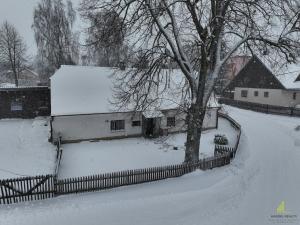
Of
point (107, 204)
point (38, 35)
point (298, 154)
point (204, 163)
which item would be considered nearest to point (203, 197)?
point (204, 163)

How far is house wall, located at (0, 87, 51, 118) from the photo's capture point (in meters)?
27.2

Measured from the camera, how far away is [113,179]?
490 inches

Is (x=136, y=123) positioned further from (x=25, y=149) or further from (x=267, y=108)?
(x=267, y=108)

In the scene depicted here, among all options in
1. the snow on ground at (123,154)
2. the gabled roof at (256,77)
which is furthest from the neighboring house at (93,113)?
the gabled roof at (256,77)

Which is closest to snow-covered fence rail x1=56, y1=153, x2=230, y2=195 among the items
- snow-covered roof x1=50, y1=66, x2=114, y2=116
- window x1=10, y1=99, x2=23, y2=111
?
snow-covered roof x1=50, y1=66, x2=114, y2=116

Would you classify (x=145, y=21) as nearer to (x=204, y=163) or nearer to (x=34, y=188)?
(x=204, y=163)

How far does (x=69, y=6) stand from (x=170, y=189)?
104 ft

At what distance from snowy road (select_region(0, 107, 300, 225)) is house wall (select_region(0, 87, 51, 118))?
764 inches

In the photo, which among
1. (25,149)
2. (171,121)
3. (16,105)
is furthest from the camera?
(16,105)

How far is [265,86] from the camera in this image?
1444 inches

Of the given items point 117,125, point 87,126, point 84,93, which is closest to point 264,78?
point 117,125

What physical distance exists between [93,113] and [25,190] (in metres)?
9.21

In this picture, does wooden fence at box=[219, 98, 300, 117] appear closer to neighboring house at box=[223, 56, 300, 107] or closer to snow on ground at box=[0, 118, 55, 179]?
neighboring house at box=[223, 56, 300, 107]

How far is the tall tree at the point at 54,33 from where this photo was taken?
33.8 meters
